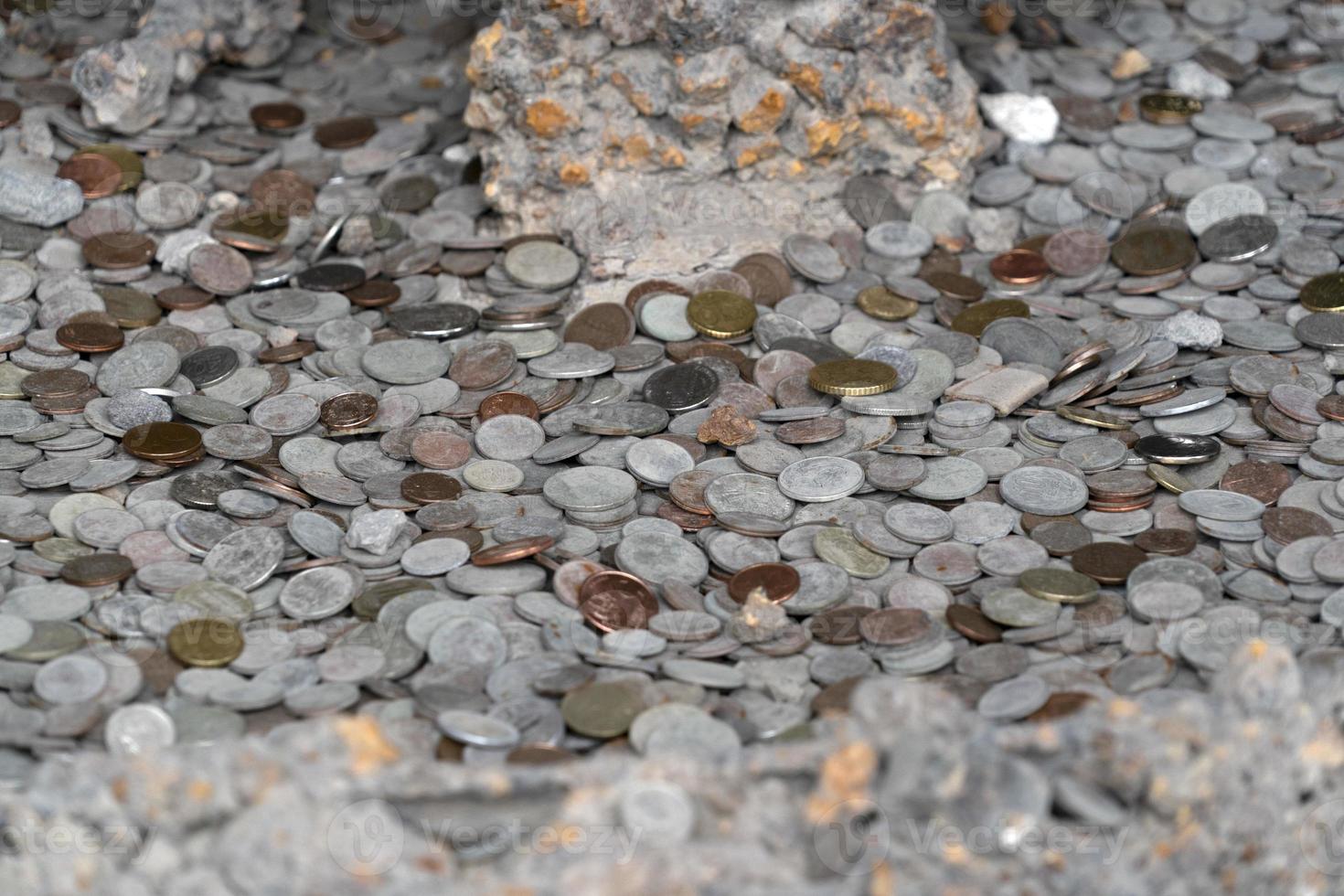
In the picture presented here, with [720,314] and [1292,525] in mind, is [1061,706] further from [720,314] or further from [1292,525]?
[720,314]

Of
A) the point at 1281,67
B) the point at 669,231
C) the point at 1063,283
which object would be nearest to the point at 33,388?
the point at 669,231

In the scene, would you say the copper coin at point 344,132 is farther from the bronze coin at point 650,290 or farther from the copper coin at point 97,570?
the copper coin at point 97,570

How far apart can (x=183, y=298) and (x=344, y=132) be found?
3.44 ft

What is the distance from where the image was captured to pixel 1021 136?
17.1 feet

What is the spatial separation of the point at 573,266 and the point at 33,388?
160 centimetres

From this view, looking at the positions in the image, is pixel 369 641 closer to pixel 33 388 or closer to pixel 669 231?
pixel 33 388

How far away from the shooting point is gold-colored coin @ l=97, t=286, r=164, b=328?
4.47 meters

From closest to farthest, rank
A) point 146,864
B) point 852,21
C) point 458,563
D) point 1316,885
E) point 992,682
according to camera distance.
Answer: point 146,864
point 1316,885
point 992,682
point 458,563
point 852,21

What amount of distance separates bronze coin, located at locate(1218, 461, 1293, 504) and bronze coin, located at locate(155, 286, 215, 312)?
2968 millimetres

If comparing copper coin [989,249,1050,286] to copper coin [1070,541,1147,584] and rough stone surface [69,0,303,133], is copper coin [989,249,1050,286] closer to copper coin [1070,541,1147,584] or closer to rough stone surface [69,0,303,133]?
copper coin [1070,541,1147,584]

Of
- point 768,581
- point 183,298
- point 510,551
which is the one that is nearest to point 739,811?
point 768,581

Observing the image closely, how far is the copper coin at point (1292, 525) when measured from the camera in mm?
3605

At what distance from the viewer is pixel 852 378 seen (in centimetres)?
415

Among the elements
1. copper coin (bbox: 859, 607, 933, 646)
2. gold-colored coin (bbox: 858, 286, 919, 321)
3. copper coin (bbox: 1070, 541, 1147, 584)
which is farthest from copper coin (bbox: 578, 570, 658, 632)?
gold-colored coin (bbox: 858, 286, 919, 321)
